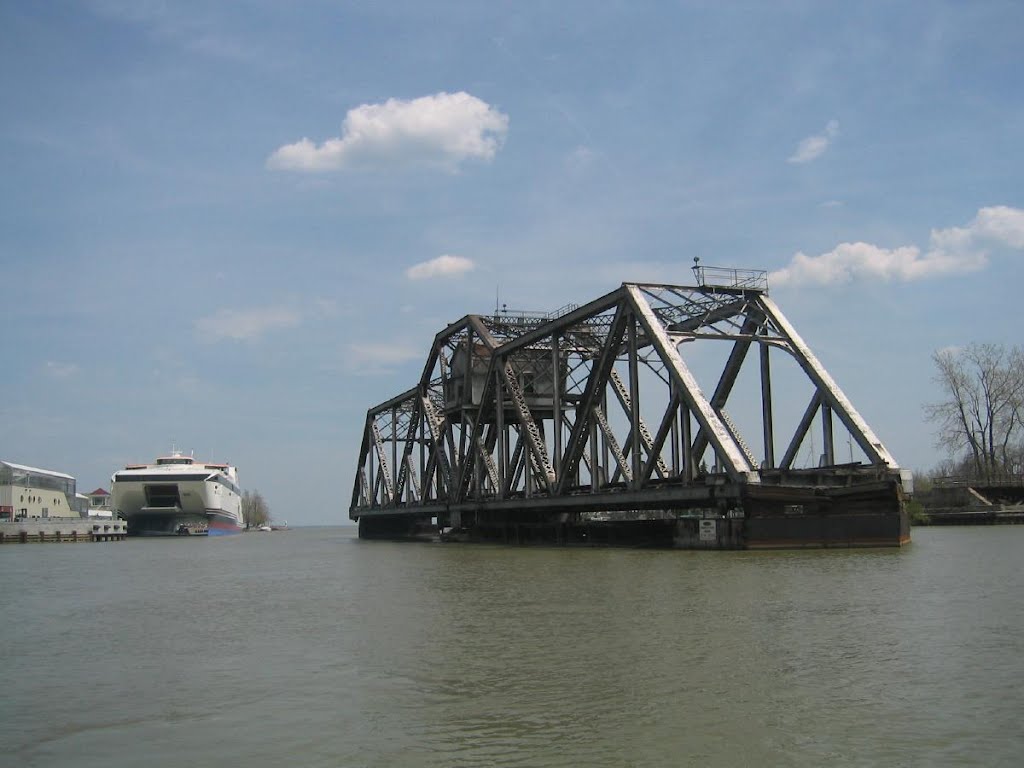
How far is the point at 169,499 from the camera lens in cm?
12619

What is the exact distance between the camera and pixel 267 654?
17125 millimetres

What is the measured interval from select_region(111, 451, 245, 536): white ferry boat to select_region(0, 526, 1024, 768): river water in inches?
3985

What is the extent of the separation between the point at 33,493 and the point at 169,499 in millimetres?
23933

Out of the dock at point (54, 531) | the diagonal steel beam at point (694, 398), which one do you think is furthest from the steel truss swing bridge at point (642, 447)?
the dock at point (54, 531)

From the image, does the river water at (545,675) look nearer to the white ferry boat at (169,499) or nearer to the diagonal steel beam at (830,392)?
the diagonal steel beam at (830,392)

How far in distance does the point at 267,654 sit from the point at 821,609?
10.4m

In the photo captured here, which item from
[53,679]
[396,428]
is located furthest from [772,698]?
[396,428]

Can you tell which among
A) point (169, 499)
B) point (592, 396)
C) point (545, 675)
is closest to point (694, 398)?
point (592, 396)

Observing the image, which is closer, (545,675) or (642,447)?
(545,675)

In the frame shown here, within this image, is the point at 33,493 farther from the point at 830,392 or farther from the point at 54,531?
the point at 830,392

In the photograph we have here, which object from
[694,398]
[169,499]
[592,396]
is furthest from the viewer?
[169,499]

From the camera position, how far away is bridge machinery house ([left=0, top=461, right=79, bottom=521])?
97125 mm

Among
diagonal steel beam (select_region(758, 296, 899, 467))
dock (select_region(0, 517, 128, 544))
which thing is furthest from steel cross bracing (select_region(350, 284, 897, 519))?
dock (select_region(0, 517, 128, 544))

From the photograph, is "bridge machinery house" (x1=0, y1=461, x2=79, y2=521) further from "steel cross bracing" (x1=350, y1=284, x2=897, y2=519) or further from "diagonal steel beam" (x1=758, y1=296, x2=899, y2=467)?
"diagonal steel beam" (x1=758, y1=296, x2=899, y2=467)
